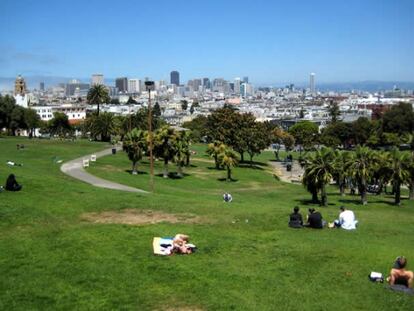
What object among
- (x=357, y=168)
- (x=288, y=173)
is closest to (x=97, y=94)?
(x=288, y=173)

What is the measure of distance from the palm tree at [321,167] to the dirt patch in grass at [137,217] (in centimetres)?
1733

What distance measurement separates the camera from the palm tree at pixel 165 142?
5422 centimetres

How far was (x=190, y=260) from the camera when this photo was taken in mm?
17734

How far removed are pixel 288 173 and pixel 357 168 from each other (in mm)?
33382

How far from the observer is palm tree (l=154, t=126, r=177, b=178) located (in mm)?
54219

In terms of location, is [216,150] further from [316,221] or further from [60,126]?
[60,126]

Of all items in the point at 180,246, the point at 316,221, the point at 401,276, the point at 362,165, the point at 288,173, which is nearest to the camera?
the point at 401,276

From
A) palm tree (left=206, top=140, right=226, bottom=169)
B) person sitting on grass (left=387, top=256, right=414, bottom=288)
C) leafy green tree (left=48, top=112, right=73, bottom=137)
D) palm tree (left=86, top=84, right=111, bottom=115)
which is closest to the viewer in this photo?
person sitting on grass (left=387, top=256, right=414, bottom=288)

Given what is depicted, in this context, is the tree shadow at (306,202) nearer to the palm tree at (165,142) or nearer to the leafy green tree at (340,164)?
the leafy green tree at (340,164)

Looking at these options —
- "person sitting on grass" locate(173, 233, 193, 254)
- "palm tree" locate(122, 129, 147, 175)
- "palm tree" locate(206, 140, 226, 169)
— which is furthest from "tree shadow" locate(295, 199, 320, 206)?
"person sitting on grass" locate(173, 233, 193, 254)

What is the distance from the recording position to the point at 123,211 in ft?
82.8

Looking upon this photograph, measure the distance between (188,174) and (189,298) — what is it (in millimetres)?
45632

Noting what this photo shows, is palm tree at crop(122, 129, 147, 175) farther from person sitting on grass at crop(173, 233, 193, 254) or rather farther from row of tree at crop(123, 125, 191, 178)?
person sitting on grass at crop(173, 233, 193, 254)

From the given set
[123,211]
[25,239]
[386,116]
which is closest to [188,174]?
[123,211]
